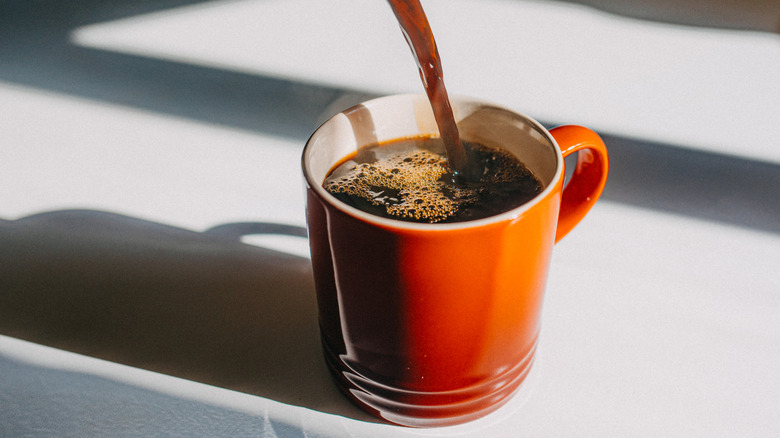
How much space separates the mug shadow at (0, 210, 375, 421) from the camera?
1.96ft

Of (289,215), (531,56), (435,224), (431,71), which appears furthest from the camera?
(531,56)

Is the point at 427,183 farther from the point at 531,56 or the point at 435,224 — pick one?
the point at 531,56

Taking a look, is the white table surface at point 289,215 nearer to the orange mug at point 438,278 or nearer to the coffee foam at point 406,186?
the orange mug at point 438,278

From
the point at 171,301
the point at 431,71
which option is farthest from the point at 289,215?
the point at 431,71

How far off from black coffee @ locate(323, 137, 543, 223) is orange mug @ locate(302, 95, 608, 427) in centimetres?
1

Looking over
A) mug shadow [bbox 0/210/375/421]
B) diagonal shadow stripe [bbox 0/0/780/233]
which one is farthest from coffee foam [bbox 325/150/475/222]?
diagonal shadow stripe [bbox 0/0/780/233]

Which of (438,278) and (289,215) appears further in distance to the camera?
(289,215)

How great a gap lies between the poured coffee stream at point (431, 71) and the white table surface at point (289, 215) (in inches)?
7.6

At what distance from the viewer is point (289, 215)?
2.58 feet

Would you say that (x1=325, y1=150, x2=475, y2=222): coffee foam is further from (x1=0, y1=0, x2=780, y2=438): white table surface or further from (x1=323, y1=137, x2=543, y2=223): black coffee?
(x1=0, y1=0, x2=780, y2=438): white table surface

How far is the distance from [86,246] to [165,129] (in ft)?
0.84

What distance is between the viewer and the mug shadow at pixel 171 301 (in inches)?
23.5

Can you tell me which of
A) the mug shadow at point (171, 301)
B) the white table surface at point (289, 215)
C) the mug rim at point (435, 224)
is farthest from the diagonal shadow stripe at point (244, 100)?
the mug rim at point (435, 224)

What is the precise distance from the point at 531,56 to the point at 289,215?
43 cm
